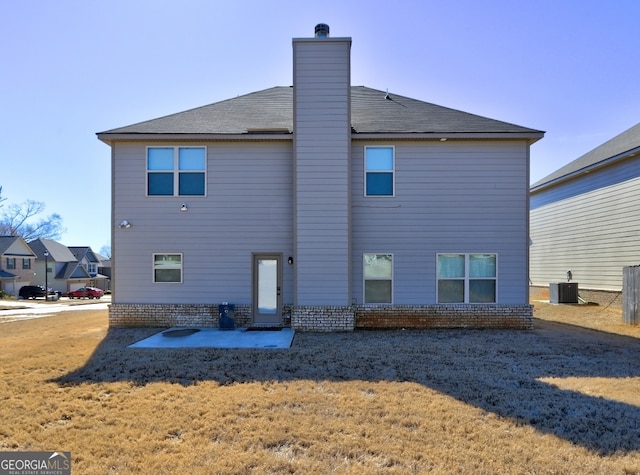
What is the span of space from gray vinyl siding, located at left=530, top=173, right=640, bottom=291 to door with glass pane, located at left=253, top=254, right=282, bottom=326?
1271cm

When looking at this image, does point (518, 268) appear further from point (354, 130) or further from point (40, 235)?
point (40, 235)

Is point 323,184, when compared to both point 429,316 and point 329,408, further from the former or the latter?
point 329,408

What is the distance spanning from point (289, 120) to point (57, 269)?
48.6m

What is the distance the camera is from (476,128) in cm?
1014

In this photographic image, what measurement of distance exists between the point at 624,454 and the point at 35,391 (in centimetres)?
705

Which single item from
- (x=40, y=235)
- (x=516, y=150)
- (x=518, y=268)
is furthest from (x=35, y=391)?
(x=40, y=235)

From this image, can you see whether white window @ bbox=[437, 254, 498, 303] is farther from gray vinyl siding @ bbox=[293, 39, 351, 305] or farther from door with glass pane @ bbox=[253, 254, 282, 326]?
door with glass pane @ bbox=[253, 254, 282, 326]

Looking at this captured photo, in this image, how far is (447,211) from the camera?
10.1 meters

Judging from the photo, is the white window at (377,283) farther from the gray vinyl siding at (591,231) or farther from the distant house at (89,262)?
the distant house at (89,262)

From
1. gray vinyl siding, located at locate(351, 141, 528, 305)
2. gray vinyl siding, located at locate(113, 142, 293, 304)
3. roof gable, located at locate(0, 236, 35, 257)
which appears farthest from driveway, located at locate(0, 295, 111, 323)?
roof gable, located at locate(0, 236, 35, 257)

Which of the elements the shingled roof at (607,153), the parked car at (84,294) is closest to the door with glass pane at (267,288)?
the shingled roof at (607,153)

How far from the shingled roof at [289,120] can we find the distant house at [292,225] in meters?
0.10

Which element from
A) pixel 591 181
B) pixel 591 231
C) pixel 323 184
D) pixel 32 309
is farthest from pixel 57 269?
pixel 591 181

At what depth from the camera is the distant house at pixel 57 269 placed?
45188 millimetres
